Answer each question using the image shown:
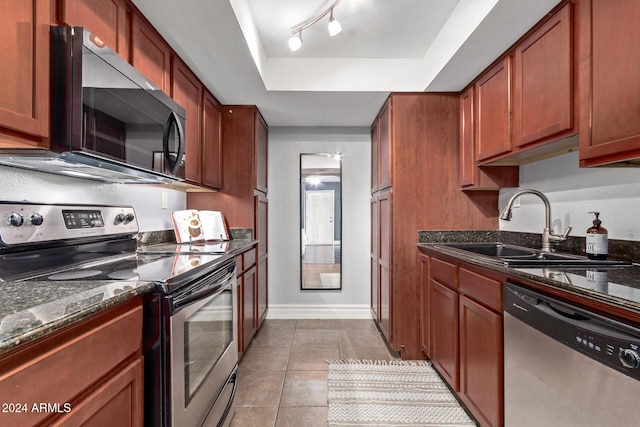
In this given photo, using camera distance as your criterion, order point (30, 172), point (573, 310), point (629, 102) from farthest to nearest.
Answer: point (30, 172) < point (629, 102) < point (573, 310)

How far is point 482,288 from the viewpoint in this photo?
155 cm

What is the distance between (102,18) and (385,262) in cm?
240

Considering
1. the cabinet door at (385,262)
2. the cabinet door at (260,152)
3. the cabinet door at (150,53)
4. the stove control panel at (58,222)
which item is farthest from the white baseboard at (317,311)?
the cabinet door at (150,53)

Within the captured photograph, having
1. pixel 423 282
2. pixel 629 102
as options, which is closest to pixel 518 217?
pixel 423 282

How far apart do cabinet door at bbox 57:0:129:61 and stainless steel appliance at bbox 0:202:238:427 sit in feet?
2.24

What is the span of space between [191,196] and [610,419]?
113 inches

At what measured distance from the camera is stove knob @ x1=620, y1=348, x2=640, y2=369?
792 millimetres

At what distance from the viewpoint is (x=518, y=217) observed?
2328 mm

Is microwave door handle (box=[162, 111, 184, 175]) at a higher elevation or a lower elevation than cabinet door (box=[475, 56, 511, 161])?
lower

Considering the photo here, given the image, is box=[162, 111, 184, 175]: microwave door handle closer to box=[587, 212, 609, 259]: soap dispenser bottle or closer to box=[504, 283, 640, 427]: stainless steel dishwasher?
box=[504, 283, 640, 427]: stainless steel dishwasher

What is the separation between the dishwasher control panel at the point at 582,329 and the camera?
2.69 feet

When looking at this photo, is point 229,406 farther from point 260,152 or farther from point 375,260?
point 260,152

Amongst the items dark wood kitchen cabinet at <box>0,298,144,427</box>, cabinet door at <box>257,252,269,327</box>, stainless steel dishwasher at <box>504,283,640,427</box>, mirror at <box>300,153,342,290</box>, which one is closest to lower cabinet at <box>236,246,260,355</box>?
cabinet door at <box>257,252,269,327</box>

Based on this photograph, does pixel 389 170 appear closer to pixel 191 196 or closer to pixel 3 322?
pixel 191 196
